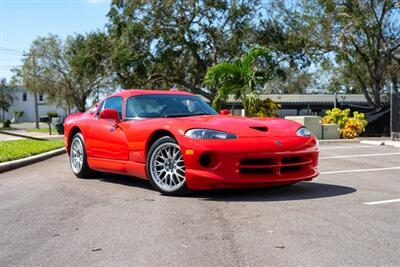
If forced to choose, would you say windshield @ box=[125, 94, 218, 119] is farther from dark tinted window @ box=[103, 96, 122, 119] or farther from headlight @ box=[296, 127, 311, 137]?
headlight @ box=[296, 127, 311, 137]

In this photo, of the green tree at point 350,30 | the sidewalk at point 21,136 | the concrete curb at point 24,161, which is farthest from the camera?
the green tree at point 350,30

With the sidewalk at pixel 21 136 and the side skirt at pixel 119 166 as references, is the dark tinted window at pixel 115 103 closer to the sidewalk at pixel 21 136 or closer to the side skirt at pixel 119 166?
the side skirt at pixel 119 166

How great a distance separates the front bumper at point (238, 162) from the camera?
5.48m

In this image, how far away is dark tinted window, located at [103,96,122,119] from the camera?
284 inches

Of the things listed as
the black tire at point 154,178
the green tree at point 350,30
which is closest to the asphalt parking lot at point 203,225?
the black tire at point 154,178

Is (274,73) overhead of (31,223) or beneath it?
overhead

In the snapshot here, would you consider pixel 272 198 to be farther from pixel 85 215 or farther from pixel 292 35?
pixel 292 35

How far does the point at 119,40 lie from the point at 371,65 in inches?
633

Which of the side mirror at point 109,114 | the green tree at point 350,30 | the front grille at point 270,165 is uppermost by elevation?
the green tree at point 350,30

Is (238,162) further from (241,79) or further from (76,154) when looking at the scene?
(241,79)

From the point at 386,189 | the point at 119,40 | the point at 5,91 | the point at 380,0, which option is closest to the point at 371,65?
the point at 380,0

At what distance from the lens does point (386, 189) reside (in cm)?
629

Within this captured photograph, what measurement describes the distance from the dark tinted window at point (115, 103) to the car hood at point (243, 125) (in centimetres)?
136

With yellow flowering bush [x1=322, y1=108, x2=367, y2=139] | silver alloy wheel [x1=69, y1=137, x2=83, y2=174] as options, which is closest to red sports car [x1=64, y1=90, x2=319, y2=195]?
silver alloy wheel [x1=69, y1=137, x2=83, y2=174]
